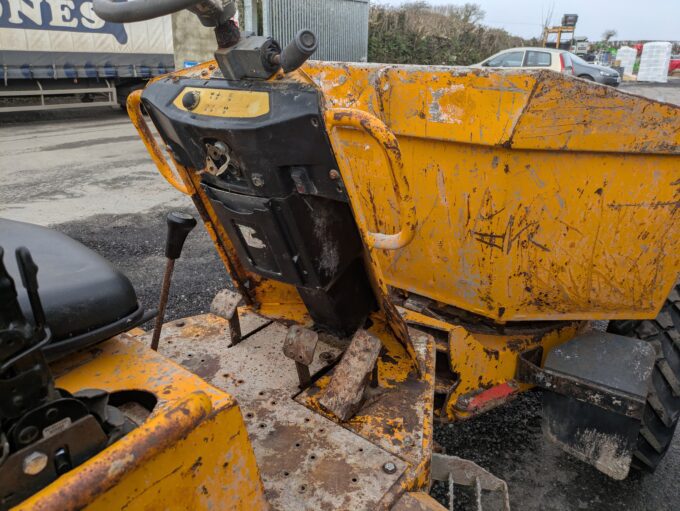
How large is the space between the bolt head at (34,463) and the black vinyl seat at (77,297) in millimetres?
350

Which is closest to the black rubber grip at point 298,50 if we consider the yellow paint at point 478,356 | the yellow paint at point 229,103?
the yellow paint at point 229,103

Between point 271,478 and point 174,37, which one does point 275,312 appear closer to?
point 271,478

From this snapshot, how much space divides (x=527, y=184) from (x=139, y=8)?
1.42 meters

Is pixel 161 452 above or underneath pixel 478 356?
above

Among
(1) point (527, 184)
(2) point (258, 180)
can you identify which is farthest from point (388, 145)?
(1) point (527, 184)

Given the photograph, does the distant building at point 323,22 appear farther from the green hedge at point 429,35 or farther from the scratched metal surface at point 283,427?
the scratched metal surface at point 283,427

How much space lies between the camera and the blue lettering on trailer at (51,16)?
34.8 ft

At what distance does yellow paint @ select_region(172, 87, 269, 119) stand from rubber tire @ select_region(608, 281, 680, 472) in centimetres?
196

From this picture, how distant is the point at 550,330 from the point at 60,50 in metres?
12.4

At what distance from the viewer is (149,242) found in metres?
5.08

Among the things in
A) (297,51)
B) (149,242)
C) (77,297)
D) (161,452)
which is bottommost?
(149,242)

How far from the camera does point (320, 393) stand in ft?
6.33

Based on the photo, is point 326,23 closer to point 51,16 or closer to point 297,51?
point 51,16

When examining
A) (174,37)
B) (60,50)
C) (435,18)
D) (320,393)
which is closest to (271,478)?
(320,393)
